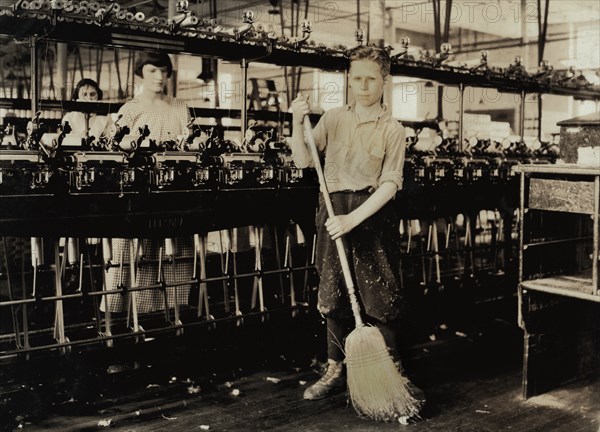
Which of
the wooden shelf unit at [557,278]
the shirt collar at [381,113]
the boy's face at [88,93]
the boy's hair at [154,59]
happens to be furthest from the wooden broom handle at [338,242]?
the boy's face at [88,93]

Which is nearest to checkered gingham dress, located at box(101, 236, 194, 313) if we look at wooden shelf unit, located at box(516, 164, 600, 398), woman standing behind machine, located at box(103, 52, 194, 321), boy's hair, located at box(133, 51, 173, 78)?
woman standing behind machine, located at box(103, 52, 194, 321)

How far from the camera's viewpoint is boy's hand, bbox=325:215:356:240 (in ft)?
8.70

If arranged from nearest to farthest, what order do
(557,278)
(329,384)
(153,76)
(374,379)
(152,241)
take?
(374,379)
(329,384)
(557,278)
(152,241)
(153,76)

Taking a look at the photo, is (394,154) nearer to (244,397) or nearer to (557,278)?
(557,278)

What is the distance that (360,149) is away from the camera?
282 cm

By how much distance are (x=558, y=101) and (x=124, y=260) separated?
460 inches

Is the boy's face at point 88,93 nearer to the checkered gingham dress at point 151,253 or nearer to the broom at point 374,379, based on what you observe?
the checkered gingham dress at point 151,253

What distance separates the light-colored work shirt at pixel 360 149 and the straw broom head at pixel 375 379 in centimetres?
63

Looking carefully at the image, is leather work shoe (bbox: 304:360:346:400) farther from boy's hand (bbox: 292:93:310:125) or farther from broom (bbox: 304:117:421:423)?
boy's hand (bbox: 292:93:310:125)

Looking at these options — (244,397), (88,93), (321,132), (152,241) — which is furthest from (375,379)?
(88,93)

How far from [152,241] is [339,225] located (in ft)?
4.97

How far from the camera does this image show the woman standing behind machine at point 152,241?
3811mm

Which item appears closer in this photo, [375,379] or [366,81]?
[375,379]

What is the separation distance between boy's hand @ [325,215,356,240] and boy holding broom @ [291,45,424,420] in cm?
6
